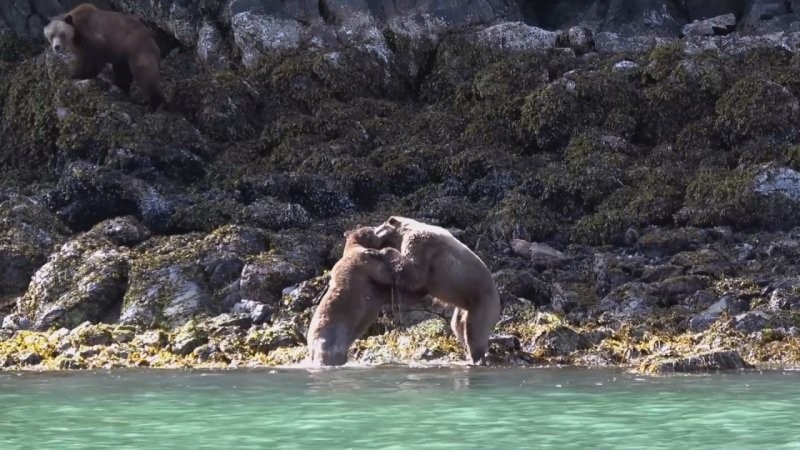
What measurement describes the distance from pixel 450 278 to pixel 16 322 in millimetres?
5490

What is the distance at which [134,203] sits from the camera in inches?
709

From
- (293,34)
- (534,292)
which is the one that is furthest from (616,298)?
(293,34)

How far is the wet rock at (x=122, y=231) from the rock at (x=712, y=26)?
10105 mm

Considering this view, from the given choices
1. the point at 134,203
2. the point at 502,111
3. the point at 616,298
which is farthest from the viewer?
the point at 502,111

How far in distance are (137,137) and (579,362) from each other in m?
8.39

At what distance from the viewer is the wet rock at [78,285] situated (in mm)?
15586

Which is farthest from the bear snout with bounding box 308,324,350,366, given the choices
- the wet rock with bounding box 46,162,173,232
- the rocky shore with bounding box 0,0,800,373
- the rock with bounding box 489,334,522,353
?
the wet rock with bounding box 46,162,173,232

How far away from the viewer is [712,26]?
2294 cm

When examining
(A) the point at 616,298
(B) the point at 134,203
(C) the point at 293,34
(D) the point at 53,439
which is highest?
(C) the point at 293,34

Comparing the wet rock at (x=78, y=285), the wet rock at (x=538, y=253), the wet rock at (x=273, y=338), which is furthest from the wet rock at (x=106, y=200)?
the wet rock at (x=538, y=253)

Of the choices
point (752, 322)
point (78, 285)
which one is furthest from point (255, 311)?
point (752, 322)

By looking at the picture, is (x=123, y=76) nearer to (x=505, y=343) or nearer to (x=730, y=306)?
(x=505, y=343)

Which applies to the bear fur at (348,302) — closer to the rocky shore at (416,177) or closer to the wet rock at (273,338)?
the rocky shore at (416,177)

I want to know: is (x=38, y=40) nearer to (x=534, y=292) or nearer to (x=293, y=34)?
(x=293, y=34)
